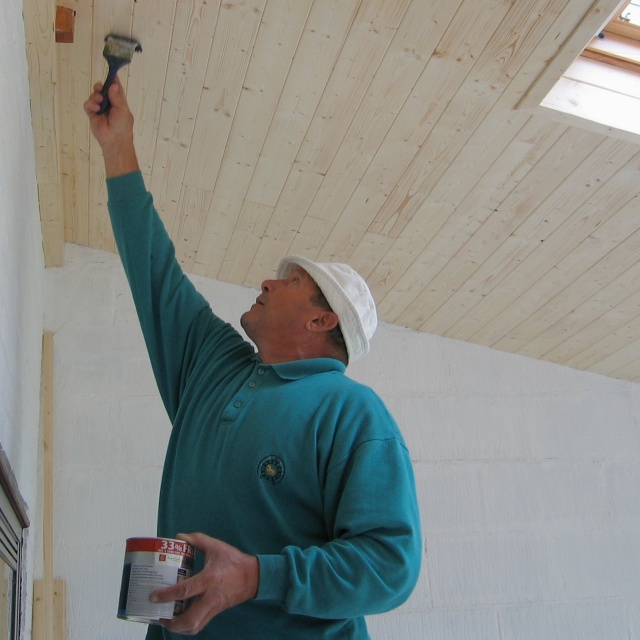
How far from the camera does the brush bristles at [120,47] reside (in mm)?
2088

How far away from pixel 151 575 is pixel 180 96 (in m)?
1.59

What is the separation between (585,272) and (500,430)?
0.88m

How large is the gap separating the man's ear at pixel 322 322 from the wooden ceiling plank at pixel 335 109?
0.78 meters

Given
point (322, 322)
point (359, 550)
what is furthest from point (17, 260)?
point (359, 550)

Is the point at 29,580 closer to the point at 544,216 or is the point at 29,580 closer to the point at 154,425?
the point at 154,425

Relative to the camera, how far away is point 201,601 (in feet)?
4.06

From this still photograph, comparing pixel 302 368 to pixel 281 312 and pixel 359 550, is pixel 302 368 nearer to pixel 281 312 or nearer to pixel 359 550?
pixel 281 312

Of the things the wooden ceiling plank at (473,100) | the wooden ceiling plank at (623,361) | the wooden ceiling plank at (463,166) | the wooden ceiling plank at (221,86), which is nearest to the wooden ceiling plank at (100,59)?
the wooden ceiling plank at (221,86)

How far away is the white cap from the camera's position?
6.10 ft

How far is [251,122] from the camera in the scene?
2.50 m

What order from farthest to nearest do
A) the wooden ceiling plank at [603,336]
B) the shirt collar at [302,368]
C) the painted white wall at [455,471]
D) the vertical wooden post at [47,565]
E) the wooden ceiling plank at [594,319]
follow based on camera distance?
the wooden ceiling plank at [603,336]
the wooden ceiling plank at [594,319]
the painted white wall at [455,471]
the vertical wooden post at [47,565]
the shirt collar at [302,368]

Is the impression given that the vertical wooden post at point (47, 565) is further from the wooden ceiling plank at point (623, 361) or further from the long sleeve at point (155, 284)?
the wooden ceiling plank at point (623, 361)

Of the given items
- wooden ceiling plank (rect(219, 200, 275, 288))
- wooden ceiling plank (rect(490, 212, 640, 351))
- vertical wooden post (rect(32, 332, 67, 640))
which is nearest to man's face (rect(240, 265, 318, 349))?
wooden ceiling plank (rect(219, 200, 275, 288))

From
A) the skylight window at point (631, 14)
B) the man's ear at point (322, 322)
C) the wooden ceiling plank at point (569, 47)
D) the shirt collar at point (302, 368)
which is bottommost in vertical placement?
the shirt collar at point (302, 368)
